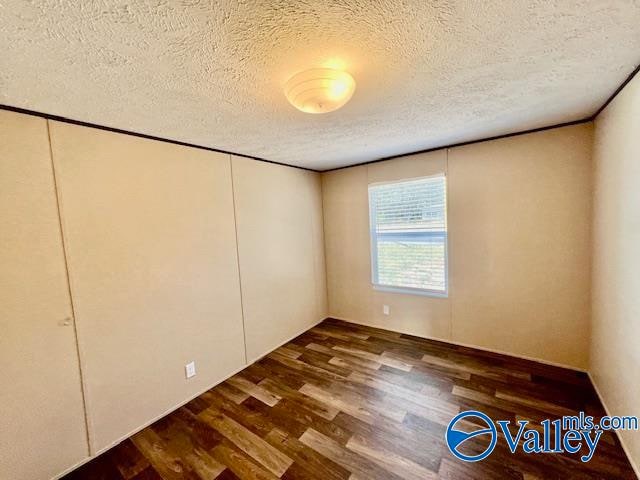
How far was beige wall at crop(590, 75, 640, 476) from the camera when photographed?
145 centimetres

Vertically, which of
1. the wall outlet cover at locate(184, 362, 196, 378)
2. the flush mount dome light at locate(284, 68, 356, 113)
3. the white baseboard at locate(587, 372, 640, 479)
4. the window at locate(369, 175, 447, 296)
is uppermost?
the flush mount dome light at locate(284, 68, 356, 113)

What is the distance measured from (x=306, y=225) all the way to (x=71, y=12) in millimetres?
2883

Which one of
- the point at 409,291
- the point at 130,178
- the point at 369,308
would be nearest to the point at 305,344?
the point at 369,308

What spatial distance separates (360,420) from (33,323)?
2.21 m

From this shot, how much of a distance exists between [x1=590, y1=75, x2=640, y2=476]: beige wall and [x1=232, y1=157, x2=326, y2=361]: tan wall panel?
9.39 ft

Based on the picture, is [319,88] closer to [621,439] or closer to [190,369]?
[190,369]

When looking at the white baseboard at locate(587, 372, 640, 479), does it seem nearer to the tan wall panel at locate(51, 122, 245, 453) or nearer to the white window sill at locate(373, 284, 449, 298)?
the white window sill at locate(373, 284, 449, 298)

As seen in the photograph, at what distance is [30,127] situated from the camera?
59.5 inches

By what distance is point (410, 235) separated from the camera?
3.16 meters

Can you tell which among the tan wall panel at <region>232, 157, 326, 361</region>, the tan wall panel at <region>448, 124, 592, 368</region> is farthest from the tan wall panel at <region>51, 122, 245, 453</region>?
the tan wall panel at <region>448, 124, 592, 368</region>

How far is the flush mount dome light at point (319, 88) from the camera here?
125 centimetres

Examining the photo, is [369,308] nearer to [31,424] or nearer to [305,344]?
[305,344]

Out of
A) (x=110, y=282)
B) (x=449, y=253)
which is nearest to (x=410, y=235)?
(x=449, y=253)

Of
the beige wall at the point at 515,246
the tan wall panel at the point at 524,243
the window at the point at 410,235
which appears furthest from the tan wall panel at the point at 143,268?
the tan wall panel at the point at 524,243
